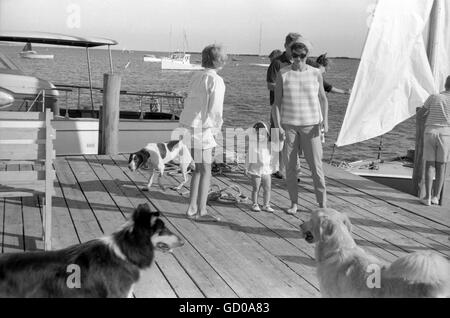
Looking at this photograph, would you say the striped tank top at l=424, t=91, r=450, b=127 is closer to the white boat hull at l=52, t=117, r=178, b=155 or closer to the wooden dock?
the wooden dock

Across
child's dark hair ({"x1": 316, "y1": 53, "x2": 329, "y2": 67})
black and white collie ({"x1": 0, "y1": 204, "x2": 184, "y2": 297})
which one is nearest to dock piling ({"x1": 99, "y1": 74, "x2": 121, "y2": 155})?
child's dark hair ({"x1": 316, "y1": 53, "x2": 329, "y2": 67})

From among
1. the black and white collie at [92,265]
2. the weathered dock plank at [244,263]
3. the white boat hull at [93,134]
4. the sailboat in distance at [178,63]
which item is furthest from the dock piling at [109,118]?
the sailboat in distance at [178,63]

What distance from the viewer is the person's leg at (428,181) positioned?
707cm

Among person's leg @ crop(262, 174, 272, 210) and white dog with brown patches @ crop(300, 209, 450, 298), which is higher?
white dog with brown patches @ crop(300, 209, 450, 298)

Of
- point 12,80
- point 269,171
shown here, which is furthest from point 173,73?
point 269,171

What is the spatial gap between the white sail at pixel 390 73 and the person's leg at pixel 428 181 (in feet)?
4.33

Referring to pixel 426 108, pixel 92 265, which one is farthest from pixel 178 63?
pixel 92 265

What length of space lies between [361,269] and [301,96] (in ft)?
9.28

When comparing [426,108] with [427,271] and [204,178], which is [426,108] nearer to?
[204,178]

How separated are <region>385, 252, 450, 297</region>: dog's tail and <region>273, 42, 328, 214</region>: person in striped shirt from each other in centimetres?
301

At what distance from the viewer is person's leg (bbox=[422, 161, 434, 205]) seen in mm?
7073

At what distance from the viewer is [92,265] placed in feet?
10.3

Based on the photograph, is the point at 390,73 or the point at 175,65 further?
the point at 175,65

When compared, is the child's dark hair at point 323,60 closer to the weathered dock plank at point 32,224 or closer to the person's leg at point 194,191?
the person's leg at point 194,191
